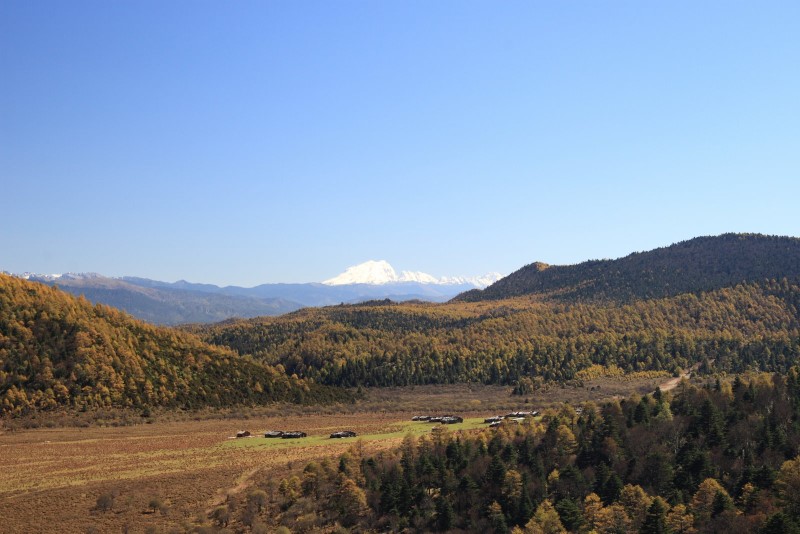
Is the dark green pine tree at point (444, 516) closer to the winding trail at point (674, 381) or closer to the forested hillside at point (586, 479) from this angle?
the forested hillside at point (586, 479)

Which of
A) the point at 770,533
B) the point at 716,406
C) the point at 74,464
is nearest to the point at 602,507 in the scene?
the point at 770,533

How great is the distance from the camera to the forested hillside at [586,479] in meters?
68.6

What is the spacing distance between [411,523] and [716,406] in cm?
4741

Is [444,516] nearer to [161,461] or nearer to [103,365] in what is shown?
[161,461]

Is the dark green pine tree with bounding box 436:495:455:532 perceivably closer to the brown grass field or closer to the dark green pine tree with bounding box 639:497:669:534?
the dark green pine tree with bounding box 639:497:669:534

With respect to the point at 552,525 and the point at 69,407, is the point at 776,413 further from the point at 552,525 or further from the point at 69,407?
the point at 69,407

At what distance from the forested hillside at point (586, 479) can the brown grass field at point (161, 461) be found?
8.88m

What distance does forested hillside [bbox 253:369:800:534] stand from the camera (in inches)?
2699

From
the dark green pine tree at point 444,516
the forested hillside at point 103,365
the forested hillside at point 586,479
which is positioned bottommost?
the dark green pine tree at point 444,516

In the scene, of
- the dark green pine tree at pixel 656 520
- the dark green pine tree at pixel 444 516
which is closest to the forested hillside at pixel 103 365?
the dark green pine tree at pixel 444 516

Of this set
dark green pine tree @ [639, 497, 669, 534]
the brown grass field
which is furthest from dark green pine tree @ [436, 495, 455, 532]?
the brown grass field

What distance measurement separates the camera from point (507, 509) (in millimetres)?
75812

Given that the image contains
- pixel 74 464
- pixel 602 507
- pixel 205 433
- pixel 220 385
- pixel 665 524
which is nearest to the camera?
pixel 665 524

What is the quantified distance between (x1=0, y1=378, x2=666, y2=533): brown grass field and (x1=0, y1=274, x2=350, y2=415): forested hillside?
10349 mm
